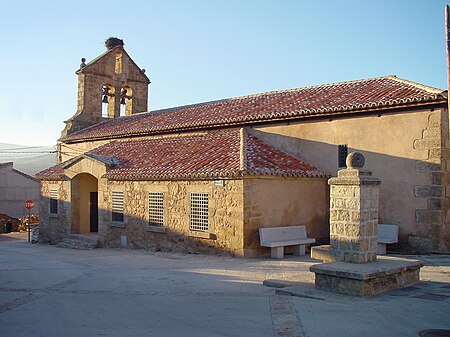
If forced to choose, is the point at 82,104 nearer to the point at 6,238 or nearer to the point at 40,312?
the point at 6,238

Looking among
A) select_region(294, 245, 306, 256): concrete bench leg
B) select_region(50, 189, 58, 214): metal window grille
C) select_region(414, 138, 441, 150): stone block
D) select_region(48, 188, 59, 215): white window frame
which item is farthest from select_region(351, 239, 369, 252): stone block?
select_region(50, 189, 58, 214): metal window grille

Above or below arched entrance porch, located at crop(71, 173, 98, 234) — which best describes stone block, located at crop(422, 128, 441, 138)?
above

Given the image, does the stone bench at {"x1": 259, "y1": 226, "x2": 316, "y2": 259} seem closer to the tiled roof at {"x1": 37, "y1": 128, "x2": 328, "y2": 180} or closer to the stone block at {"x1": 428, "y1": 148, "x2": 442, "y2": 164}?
the tiled roof at {"x1": 37, "y1": 128, "x2": 328, "y2": 180}

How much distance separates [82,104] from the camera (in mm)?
26375

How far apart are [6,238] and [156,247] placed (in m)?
13.8

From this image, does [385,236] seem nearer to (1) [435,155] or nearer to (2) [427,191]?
(2) [427,191]

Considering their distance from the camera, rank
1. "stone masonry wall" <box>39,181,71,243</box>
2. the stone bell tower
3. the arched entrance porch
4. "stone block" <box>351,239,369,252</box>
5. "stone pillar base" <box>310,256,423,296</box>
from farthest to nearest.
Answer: the stone bell tower → "stone masonry wall" <box>39,181,71,243</box> → the arched entrance porch → "stone block" <box>351,239,369,252</box> → "stone pillar base" <box>310,256,423,296</box>

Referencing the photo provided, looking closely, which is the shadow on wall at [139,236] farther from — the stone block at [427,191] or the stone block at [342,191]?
the stone block at [427,191]

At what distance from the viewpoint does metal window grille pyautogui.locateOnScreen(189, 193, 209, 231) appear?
1462 cm

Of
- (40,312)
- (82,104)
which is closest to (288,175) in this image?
(40,312)

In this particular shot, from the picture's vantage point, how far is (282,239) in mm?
14086

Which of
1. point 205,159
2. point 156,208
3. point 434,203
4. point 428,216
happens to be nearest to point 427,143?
point 434,203

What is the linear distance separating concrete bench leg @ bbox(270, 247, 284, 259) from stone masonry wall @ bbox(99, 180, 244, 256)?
872 millimetres

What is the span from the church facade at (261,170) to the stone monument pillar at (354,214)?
15.2ft
